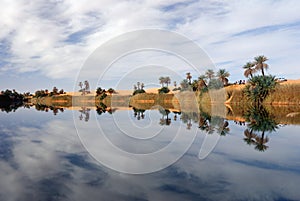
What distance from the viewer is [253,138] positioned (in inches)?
671

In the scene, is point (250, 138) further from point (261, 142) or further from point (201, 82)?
point (201, 82)

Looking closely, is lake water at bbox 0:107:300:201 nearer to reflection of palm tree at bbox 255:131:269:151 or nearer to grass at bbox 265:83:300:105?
reflection of palm tree at bbox 255:131:269:151

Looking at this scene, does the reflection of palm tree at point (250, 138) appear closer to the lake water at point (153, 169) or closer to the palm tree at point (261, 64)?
the lake water at point (153, 169)

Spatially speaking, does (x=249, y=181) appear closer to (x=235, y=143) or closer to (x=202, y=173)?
(x=202, y=173)

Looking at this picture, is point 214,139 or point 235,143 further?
point 214,139

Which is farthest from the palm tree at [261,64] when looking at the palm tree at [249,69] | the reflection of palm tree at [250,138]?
the reflection of palm tree at [250,138]

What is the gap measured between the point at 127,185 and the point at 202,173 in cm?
291

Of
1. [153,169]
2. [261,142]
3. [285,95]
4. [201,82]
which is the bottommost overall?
[153,169]

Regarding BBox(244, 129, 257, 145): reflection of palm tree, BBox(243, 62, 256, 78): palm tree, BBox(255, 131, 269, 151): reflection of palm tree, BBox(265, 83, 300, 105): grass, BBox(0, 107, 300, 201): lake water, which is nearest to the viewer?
BBox(0, 107, 300, 201): lake water

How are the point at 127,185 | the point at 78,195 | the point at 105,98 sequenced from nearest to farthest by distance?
the point at 78,195
the point at 127,185
the point at 105,98

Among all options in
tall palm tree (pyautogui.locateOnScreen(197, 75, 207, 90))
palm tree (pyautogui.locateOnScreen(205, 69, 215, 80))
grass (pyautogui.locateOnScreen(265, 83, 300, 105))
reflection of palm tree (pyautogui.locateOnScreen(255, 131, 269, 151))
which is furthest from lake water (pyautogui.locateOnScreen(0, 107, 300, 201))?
palm tree (pyautogui.locateOnScreen(205, 69, 215, 80))

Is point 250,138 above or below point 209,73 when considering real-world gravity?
below

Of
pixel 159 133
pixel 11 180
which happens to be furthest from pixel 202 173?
pixel 159 133

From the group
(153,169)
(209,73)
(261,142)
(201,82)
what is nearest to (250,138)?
(261,142)
